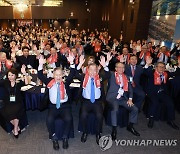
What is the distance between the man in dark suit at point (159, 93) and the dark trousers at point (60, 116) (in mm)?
1737

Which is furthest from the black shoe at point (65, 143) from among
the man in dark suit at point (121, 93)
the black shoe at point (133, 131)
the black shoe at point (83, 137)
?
the black shoe at point (133, 131)

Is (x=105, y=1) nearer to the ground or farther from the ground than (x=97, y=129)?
farther from the ground

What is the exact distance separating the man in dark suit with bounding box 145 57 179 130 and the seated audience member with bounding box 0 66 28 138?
255 centimetres

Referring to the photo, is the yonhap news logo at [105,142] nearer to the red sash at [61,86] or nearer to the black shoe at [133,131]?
the black shoe at [133,131]

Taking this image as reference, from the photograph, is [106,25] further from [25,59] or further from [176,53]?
[25,59]

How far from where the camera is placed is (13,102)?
3.45m

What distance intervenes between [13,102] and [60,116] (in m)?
0.92

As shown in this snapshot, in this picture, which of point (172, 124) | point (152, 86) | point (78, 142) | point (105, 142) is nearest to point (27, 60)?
point (78, 142)

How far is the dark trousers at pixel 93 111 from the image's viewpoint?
331 cm

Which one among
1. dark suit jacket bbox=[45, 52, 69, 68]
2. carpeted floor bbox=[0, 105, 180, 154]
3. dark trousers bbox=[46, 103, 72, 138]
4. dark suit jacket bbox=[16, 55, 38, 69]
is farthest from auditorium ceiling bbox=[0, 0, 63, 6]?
dark trousers bbox=[46, 103, 72, 138]

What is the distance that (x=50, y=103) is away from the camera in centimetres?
339

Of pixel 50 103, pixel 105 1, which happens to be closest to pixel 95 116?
pixel 50 103

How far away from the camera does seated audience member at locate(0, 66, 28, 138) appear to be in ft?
10.9

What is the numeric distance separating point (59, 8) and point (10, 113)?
18499 millimetres
